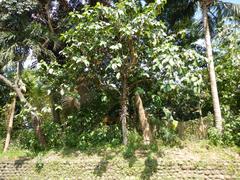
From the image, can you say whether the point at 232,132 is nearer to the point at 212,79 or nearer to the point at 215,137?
the point at 215,137

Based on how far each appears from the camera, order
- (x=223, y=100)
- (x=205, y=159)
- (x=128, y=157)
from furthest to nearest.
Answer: (x=223, y=100)
(x=128, y=157)
(x=205, y=159)

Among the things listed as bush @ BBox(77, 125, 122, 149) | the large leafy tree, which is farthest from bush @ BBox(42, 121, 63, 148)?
the large leafy tree

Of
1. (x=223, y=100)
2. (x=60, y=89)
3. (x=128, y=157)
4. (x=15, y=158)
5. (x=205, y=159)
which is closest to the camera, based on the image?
(x=205, y=159)

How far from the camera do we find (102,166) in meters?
10.3

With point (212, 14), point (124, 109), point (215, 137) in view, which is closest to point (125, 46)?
point (124, 109)

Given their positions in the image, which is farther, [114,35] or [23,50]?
[23,50]

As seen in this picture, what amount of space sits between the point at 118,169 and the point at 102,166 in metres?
0.51

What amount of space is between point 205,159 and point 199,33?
5564mm

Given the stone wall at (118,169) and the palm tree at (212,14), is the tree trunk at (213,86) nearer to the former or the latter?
the palm tree at (212,14)

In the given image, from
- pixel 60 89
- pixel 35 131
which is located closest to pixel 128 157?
pixel 60 89

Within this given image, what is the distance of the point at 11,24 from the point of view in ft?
43.3

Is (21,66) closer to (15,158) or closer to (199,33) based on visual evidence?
(15,158)

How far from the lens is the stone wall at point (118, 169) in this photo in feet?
30.9

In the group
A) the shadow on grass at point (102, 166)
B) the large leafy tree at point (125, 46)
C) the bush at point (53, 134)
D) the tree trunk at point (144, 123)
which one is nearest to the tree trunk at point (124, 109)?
the large leafy tree at point (125, 46)
